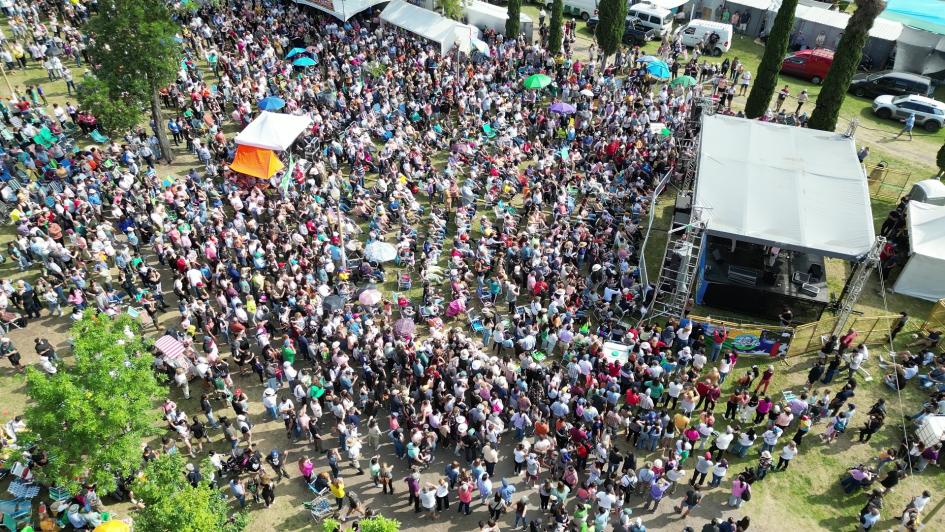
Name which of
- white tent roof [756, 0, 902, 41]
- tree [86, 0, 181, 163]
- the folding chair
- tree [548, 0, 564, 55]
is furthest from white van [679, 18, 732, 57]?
the folding chair

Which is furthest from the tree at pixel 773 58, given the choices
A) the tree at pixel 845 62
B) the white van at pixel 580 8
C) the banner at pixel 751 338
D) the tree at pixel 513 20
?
the white van at pixel 580 8

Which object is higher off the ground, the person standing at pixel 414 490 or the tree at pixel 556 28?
the tree at pixel 556 28

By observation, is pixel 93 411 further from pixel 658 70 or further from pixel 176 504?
pixel 658 70

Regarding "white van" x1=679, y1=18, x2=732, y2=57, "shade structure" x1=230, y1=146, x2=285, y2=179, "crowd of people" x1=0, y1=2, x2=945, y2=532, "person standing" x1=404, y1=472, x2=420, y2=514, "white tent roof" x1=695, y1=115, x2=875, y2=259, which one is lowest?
"person standing" x1=404, y1=472, x2=420, y2=514

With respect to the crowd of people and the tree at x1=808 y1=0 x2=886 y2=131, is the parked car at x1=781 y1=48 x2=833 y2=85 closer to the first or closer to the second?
the crowd of people

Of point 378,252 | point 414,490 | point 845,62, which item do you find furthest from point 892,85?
point 414,490

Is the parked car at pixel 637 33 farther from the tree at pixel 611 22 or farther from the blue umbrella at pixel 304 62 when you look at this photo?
the blue umbrella at pixel 304 62
